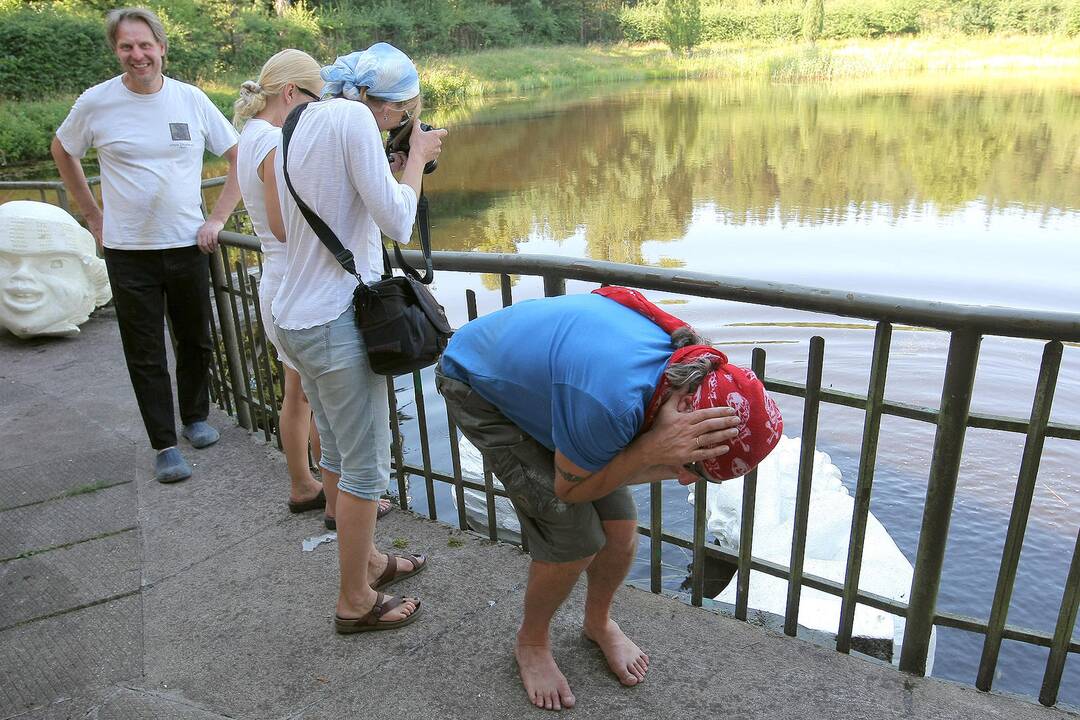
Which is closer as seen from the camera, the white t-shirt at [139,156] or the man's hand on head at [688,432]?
the man's hand on head at [688,432]

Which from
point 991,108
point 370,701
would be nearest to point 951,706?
point 370,701

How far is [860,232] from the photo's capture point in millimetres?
12648

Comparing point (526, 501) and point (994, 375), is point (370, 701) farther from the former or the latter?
point (994, 375)

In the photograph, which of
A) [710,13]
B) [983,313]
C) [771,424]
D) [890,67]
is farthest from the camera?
[710,13]

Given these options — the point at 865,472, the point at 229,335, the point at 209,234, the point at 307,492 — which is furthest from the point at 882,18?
the point at 865,472

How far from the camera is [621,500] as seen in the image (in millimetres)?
2201

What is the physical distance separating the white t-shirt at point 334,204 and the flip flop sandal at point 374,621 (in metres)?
0.88

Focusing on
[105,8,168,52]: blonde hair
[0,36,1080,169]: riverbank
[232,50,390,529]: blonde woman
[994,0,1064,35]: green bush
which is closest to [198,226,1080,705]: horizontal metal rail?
[232,50,390,529]: blonde woman

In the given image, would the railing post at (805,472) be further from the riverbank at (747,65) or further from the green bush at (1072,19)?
the green bush at (1072,19)

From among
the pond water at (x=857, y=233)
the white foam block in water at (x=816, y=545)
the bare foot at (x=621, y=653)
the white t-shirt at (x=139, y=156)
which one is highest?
the white t-shirt at (x=139, y=156)

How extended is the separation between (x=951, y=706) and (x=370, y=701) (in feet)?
4.98

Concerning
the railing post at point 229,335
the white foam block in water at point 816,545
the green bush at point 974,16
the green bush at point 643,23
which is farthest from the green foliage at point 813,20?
the railing post at point 229,335

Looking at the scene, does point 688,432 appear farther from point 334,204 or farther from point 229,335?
point 229,335

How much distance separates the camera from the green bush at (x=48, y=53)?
23.3 m
